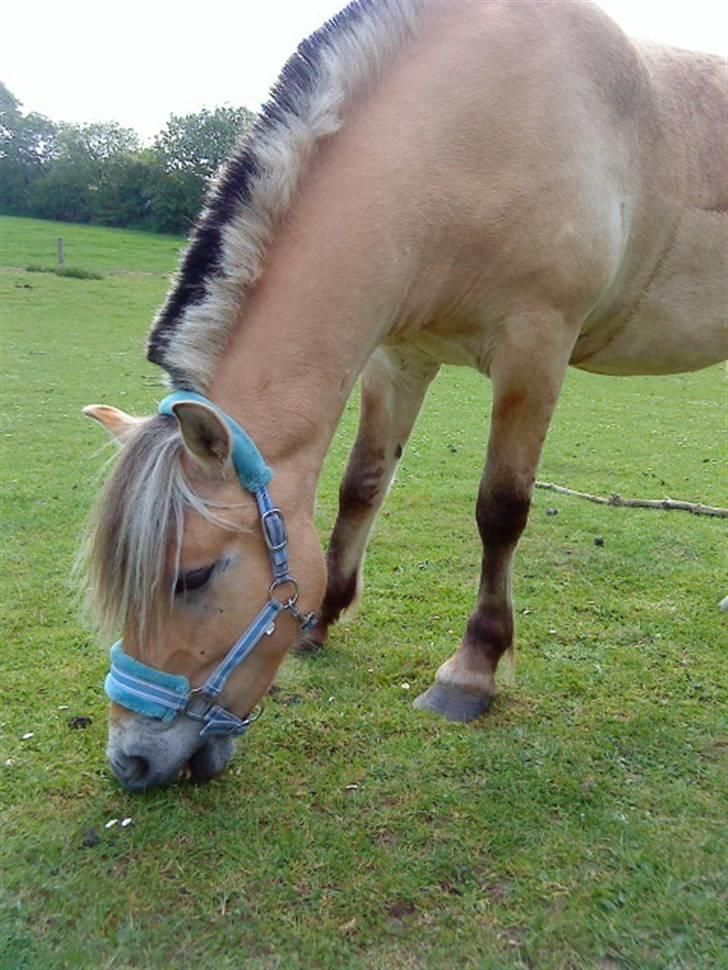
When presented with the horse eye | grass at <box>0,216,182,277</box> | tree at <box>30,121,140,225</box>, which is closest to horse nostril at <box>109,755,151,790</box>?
the horse eye

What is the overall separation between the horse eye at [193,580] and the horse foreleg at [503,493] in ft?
4.51

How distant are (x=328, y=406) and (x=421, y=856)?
1.41m

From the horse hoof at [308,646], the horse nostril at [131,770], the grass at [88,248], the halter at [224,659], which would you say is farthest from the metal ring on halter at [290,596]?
the grass at [88,248]

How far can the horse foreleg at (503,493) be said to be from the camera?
3.11m

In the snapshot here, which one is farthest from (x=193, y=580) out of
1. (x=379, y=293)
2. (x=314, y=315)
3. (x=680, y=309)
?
(x=680, y=309)

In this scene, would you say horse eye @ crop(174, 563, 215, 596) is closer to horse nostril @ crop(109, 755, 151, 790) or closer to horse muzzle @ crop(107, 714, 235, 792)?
horse muzzle @ crop(107, 714, 235, 792)

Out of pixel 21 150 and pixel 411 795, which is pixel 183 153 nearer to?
pixel 21 150

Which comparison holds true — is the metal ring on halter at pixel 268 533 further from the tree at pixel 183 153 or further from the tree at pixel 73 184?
the tree at pixel 73 184

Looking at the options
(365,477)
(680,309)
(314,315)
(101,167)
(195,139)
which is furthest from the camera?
(101,167)

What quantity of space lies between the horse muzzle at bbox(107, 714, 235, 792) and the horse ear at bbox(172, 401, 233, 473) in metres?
0.77

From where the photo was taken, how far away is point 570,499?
6824mm

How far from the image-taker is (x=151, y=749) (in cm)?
240

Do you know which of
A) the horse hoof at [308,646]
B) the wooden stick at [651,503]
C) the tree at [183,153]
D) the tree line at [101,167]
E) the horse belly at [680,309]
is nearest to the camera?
the horse belly at [680,309]

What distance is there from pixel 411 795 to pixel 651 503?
4.43 metres
